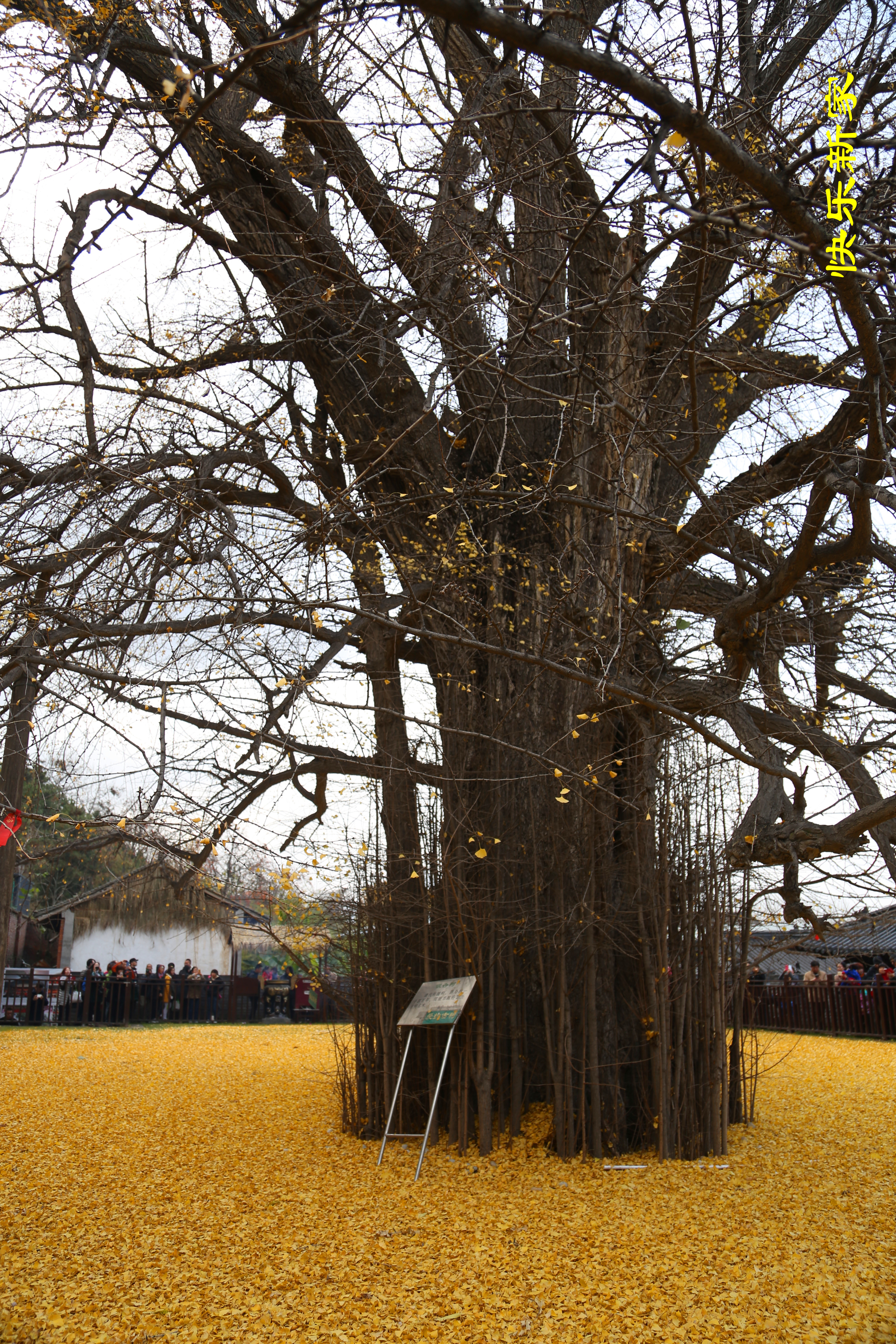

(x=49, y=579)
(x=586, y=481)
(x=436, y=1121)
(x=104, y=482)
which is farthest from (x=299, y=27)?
(x=436, y=1121)

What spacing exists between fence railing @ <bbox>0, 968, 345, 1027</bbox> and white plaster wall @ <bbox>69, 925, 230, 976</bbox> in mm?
4044

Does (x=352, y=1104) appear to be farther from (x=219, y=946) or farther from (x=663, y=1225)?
(x=219, y=946)

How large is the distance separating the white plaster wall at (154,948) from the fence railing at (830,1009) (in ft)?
48.0

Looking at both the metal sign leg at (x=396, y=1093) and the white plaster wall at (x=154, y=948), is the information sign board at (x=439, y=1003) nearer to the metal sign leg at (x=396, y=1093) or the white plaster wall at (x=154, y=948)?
the metal sign leg at (x=396, y=1093)

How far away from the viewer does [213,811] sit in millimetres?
4133

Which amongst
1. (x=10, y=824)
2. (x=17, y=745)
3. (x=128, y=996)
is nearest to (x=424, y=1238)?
(x=10, y=824)

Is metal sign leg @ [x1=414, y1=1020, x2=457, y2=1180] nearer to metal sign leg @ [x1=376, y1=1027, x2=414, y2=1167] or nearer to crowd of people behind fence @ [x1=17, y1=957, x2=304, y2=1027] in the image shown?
metal sign leg @ [x1=376, y1=1027, x2=414, y2=1167]

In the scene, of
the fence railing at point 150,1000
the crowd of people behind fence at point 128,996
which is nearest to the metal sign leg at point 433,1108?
the fence railing at point 150,1000

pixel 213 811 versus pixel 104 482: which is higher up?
pixel 104 482

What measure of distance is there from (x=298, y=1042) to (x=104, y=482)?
455 inches

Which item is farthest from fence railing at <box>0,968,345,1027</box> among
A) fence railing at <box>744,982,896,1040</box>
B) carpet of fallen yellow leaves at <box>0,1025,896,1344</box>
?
carpet of fallen yellow leaves at <box>0,1025,896,1344</box>

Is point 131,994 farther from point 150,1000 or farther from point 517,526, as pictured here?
point 517,526

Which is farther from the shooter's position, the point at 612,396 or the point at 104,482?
the point at 104,482

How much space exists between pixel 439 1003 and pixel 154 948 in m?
23.3
